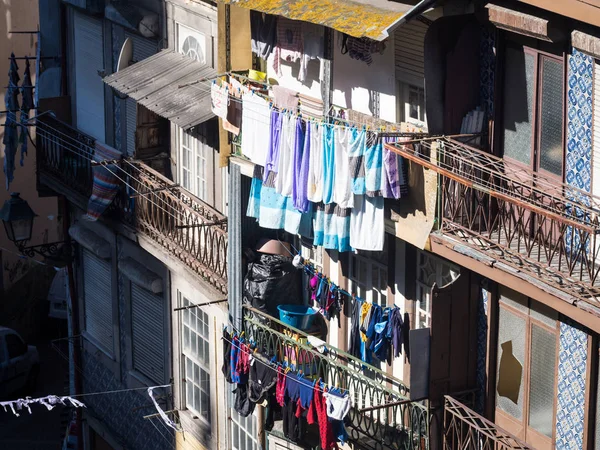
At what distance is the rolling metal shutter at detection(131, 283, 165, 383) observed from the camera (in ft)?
80.0

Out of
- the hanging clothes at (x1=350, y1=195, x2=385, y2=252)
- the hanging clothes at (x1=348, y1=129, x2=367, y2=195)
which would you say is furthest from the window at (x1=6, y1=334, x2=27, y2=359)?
the hanging clothes at (x1=348, y1=129, x2=367, y2=195)

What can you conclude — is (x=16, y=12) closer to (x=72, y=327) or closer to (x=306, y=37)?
(x=72, y=327)

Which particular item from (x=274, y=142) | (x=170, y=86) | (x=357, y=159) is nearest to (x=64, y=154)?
(x=170, y=86)

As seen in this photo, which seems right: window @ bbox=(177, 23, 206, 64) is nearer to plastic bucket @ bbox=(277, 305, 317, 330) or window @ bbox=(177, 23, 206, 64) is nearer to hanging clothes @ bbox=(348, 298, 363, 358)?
plastic bucket @ bbox=(277, 305, 317, 330)

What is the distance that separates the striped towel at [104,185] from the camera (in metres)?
23.7

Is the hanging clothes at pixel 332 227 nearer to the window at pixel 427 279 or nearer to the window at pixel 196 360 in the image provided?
the window at pixel 427 279

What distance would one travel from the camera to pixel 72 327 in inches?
1109

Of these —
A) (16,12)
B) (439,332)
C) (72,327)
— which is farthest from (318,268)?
(16,12)

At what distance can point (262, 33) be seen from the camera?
19.6 metres

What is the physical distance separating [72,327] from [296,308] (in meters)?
9.08

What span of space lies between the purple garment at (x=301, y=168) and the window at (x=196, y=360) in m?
5.39

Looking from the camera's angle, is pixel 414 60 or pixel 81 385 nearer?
pixel 414 60

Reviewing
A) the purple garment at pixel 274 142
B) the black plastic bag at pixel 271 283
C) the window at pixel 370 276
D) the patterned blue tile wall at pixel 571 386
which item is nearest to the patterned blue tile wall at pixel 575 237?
the patterned blue tile wall at pixel 571 386

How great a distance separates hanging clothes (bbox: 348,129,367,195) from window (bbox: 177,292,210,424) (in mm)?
6572
